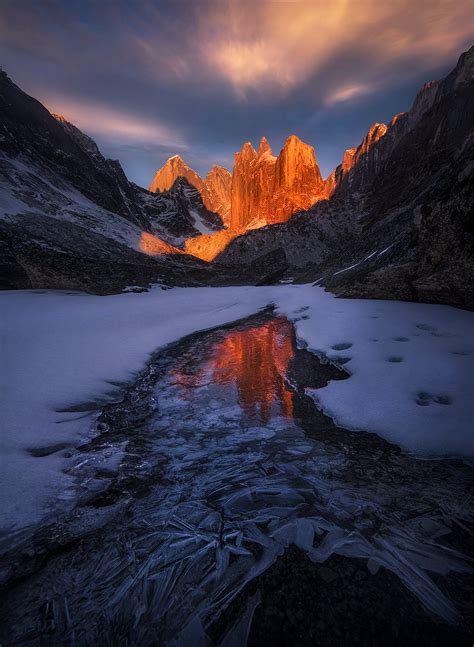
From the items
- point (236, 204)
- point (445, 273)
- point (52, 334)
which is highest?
point (236, 204)

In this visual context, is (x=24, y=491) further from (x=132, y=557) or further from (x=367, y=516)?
(x=367, y=516)

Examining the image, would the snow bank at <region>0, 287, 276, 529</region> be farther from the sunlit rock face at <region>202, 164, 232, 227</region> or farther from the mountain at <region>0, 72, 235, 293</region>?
the sunlit rock face at <region>202, 164, 232, 227</region>

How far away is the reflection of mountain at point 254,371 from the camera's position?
350 centimetres

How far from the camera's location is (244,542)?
1718 mm

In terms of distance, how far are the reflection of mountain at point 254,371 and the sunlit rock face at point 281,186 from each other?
73.0 m

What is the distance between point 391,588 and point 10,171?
27293 mm

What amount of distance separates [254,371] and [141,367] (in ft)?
6.11

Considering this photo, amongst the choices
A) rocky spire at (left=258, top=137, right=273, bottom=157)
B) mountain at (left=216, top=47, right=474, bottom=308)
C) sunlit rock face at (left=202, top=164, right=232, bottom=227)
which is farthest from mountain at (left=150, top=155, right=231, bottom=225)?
mountain at (left=216, top=47, right=474, bottom=308)

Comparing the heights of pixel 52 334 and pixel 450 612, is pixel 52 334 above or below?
above

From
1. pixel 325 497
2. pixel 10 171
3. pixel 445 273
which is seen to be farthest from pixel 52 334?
pixel 10 171

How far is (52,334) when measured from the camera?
5.42 metres

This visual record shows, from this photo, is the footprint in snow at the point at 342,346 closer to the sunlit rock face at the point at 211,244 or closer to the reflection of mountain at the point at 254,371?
the reflection of mountain at the point at 254,371

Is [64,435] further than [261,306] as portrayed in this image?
No

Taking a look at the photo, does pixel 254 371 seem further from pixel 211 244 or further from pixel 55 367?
pixel 211 244
